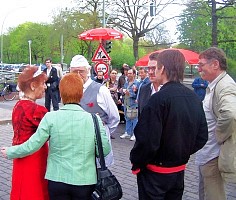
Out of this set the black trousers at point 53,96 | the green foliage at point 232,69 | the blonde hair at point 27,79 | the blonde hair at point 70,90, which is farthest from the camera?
the green foliage at point 232,69

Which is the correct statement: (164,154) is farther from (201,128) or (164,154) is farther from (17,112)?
(17,112)

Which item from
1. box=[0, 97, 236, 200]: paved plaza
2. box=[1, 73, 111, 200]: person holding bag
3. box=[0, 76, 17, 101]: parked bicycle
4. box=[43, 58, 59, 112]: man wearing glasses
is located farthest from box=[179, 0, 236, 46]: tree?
box=[1, 73, 111, 200]: person holding bag

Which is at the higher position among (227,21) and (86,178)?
(227,21)

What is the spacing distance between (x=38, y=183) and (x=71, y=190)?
1.19ft

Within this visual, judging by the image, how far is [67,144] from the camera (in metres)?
2.65

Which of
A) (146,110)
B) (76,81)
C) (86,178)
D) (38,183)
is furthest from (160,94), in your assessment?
(38,183)

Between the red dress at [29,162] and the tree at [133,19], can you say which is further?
the tree at [133,19]

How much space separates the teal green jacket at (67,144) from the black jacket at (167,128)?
1.21ft

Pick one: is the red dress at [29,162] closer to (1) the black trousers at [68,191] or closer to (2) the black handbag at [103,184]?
(1) the black trousers at [68,191]

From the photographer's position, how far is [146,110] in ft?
8.20

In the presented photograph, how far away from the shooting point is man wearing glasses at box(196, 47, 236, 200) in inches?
121

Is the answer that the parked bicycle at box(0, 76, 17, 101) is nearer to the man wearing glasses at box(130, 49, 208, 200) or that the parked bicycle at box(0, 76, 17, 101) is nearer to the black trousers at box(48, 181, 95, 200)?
the black trousers at box(48, 181, 95, 200)

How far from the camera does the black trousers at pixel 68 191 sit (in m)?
2.69

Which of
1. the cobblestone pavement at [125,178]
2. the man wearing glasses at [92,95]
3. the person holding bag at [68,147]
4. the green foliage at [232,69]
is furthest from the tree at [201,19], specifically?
the person holding bag at [68,147]
